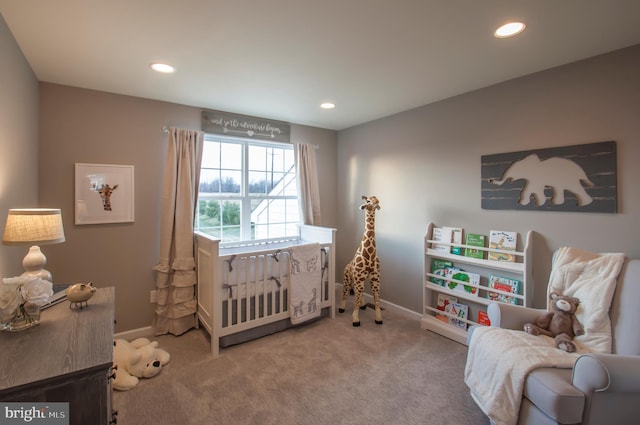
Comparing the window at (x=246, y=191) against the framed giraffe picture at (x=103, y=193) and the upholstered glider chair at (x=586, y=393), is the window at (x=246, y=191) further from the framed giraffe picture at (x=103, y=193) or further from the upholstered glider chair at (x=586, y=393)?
the upholstered glider chair at (x=586, y=393)

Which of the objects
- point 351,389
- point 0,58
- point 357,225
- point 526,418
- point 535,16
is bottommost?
point 351,389

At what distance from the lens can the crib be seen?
8.37 ft

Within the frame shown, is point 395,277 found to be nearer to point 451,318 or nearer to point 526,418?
point 451,318

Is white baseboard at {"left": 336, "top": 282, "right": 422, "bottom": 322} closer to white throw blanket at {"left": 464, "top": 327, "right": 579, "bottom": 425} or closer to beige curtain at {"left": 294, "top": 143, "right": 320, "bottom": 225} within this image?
beige curtain at {"left": 294, "top": 143, "right": 320, "bottom": 225}

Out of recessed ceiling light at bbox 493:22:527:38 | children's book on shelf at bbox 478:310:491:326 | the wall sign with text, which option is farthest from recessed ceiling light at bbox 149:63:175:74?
children's book on shelf at bbox 478:310:491:326

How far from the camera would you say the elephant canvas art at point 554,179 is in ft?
6.62

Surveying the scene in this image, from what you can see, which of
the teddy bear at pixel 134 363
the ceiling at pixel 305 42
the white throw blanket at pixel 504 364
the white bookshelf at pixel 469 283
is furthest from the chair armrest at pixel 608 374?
the teddy bear at pixel 134 363

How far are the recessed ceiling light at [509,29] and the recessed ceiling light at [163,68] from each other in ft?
7.22

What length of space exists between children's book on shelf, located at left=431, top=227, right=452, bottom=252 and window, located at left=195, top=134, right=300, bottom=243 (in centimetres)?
179

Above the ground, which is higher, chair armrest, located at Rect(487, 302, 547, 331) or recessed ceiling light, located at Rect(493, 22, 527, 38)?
recessed ceiling light, located at Rect(493, 22, 527, 38)

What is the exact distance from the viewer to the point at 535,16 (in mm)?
1585

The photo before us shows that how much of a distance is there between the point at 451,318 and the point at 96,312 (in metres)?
2.81

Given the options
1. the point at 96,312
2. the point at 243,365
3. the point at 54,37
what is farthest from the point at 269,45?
the point at 243,365

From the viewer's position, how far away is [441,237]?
9.71 ft
